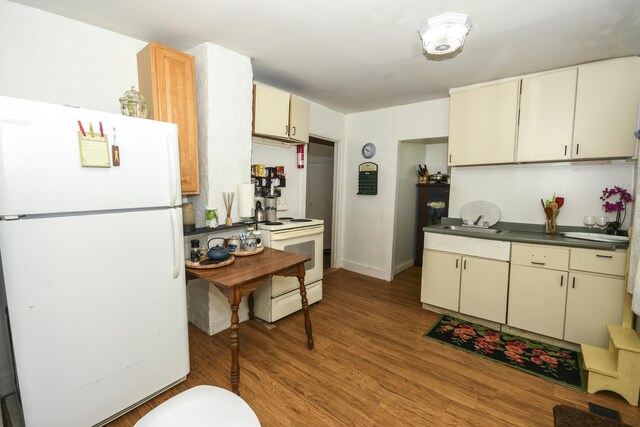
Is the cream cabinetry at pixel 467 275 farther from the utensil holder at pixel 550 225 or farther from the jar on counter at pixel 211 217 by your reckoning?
the jar on counter at pixel 211 217

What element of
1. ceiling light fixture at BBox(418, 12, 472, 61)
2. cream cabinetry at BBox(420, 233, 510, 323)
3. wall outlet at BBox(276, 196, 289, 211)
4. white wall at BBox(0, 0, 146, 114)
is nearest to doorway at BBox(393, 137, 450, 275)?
cream cabinetry at BBox(420, 233, 510, 323)

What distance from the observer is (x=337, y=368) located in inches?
80.0

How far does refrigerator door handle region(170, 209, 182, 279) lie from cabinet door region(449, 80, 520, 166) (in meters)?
2.75

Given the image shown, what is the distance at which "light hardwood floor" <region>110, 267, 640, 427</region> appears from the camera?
1.63m

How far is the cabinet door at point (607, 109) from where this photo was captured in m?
2.20

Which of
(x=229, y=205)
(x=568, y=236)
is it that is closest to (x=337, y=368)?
(x=229, y=205)

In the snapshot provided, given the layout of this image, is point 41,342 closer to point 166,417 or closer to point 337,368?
point 166,417

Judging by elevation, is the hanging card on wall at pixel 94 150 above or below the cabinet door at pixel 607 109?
below

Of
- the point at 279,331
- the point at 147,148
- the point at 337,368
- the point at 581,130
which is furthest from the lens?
the point at 279,331

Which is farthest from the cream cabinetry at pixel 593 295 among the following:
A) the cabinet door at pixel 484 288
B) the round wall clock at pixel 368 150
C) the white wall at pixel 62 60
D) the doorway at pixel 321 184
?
the white wall at pixel 62 60

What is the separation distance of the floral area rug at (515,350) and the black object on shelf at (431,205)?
6.74 ft

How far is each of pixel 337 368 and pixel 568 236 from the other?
2.35m

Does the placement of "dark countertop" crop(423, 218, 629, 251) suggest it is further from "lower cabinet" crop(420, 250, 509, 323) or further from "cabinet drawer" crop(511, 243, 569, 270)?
"lower cabinet" crop(420, 250, 509, 323)

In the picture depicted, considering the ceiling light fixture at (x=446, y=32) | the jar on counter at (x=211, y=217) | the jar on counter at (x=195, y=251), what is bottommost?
the jar on counter at (x=195, y=251)
